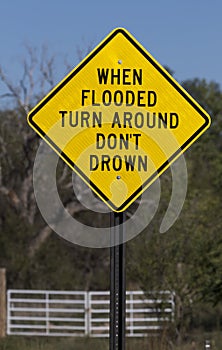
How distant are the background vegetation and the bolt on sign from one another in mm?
8180

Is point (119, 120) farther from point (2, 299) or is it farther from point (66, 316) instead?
point (66, 316)

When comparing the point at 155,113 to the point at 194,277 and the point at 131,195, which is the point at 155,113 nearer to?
the point at 131,195

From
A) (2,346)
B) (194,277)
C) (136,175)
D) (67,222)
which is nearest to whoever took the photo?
(136,175)

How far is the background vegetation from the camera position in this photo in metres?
17.1

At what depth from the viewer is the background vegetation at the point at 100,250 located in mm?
17125

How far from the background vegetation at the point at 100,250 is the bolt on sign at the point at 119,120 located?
8180 millimetres

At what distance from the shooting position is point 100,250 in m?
29.4

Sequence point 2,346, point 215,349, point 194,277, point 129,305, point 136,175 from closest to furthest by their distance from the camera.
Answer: point 136,175 → point 215,349 → point 2,346 → point 194,277 → point 129,305

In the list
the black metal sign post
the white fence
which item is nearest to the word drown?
the black metal sign post

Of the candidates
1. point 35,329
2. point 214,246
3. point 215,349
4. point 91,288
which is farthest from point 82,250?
point 215,349

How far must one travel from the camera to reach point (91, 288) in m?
28.5

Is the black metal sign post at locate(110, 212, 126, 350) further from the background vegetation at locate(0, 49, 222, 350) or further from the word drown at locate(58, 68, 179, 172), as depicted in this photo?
the background vegetation at locate(0, 49, 222, 350)

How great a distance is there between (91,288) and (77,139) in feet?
74.6

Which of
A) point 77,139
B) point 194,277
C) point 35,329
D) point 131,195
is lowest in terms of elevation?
point 35,329
